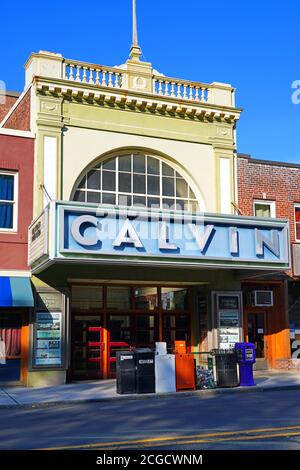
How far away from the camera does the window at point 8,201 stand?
18.2 metres

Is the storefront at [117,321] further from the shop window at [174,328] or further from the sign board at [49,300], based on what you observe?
the sign board at [49,300]

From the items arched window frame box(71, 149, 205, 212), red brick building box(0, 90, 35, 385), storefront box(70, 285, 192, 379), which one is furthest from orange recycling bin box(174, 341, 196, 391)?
arched window frame box(71, 149, 205, 212)

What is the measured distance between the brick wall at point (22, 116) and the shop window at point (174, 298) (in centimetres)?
726

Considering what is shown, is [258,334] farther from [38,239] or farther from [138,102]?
[38,239]

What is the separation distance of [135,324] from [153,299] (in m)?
1.10

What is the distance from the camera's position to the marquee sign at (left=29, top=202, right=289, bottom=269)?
1591 cm

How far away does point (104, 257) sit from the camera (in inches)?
642

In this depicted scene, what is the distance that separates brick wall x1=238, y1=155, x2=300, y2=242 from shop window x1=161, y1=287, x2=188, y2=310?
3696mm

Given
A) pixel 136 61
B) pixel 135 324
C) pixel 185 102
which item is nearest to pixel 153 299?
pixel 135 324

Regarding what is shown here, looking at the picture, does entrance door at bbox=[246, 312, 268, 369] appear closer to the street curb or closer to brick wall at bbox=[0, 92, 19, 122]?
the street curb

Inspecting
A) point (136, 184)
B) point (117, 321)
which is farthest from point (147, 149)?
point (117, 321)

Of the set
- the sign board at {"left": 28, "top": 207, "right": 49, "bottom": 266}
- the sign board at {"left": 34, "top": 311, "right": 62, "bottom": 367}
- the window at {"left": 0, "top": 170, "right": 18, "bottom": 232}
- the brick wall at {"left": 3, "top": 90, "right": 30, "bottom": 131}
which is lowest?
the sign board at {"left": 34, "top": 311, "right": 62, "bottom": 367}

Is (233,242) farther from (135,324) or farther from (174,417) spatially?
(174,417)

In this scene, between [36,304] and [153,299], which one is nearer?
[36,304]
